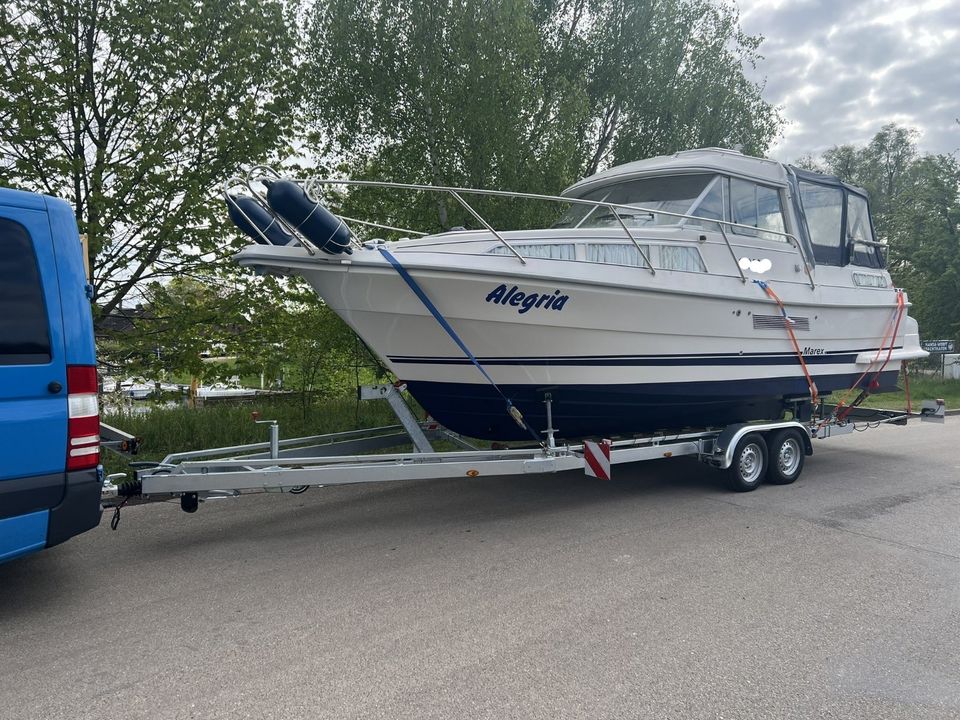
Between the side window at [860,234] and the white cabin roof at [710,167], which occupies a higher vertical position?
the white cabin roof at [710,167]

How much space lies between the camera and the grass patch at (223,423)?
8008mm

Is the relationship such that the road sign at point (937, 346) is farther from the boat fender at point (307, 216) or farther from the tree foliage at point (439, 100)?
the boat fender at point (307, 216)

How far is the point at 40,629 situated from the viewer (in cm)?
333

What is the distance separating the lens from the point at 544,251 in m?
5.22

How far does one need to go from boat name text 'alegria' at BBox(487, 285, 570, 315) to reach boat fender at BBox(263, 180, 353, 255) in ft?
3.85

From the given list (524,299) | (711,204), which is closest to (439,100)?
(711,204)

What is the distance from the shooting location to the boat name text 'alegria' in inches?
193

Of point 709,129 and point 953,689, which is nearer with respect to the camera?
point 953,689

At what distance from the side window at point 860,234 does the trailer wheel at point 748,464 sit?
277 cm

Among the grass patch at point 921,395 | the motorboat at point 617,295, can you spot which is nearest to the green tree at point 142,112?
the motorboat at point 617,295

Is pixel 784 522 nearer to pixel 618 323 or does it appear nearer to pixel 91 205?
pixel 618 323

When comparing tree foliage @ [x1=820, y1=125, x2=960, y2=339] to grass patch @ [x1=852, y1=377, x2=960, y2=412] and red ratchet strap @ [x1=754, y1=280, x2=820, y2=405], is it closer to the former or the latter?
grass patch @ [x1=852, y1=377, x2=960, y2=412]

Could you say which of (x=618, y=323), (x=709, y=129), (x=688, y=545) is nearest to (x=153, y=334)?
(x=618, y=323)

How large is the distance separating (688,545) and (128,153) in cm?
672
